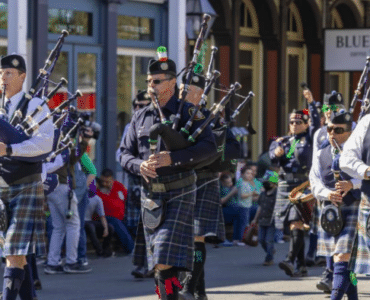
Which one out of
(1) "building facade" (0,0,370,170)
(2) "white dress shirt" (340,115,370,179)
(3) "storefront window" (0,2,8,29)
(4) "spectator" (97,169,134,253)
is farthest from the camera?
(1) "building facade" (0,0,370,170)

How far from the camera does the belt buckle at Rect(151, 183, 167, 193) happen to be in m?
7.69

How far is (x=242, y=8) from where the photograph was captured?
1984cm

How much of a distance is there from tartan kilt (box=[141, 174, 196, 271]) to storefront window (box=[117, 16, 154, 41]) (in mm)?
7952

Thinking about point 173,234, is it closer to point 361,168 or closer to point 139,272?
point 361,168

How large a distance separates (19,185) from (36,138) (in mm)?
369

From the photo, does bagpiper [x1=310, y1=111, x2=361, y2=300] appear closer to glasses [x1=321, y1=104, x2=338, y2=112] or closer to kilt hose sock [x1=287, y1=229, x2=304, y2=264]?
glasses [x1=321, y1=104, x2=338, y2=112]

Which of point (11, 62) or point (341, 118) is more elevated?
point (11, 62)

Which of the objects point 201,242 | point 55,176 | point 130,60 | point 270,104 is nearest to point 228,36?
point 270,104

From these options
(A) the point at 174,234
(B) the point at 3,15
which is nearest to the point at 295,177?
(B) the point at 3,15

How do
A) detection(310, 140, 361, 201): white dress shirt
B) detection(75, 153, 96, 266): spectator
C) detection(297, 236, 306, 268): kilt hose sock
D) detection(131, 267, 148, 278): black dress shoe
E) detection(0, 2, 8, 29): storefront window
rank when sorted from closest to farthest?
detection(310, 140, 361, 201): white dress shirt → detection(131, 267, 148, 278): black dress shoe → detection(297, 236, 306, 268): kilt hose sock → detection(75, 153, 96, 266): spectator → detection(0, 2, 8, 29): storefront window

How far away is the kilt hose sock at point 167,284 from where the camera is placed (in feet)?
24.9

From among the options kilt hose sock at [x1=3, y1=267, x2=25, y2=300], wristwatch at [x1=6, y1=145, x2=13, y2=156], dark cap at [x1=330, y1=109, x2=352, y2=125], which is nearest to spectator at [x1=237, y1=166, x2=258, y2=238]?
dark cap at [x1=330, y1=109, x2=352, y2=125]

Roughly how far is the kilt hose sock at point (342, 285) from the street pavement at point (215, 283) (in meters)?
1.58

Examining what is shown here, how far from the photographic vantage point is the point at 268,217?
13047 mm
